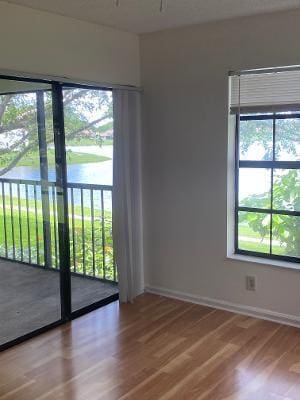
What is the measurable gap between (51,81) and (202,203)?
158 centimetres

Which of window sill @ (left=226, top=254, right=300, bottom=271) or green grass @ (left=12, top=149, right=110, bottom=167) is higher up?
green grass @ (left=12, top=149, right=110, bottom=167)

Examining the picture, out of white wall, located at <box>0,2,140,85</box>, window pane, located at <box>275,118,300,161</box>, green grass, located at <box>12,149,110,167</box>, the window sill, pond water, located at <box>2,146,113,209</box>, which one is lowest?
the window sill

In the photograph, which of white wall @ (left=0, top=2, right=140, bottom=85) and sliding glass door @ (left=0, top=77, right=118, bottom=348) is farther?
sliding glass door @ (left=0, top=77, right=118, bottom=348)

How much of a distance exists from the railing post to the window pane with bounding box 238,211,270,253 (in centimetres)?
159

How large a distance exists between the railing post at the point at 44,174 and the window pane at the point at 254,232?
1.59 m

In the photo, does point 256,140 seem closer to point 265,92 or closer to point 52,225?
point 265,92

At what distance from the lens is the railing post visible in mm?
3381

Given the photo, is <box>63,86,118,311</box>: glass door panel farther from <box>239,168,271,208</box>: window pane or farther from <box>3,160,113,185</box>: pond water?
<box>239,168,271,208</box>: window pane

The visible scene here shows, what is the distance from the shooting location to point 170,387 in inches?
107

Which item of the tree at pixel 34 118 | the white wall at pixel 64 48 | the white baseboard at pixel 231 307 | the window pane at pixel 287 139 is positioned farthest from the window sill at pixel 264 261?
the white wall at pixel 64 48

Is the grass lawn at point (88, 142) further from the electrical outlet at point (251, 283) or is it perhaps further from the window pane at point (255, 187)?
the electrical outlet at point (251, 283)

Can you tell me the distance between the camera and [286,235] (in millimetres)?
3631

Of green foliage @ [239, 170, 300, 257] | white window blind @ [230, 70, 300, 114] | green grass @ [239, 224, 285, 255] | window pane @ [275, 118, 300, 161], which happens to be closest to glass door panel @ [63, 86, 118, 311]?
white window blind @ [230, 70, 300, 114]

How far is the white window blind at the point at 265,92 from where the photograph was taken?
3330 millimetres
